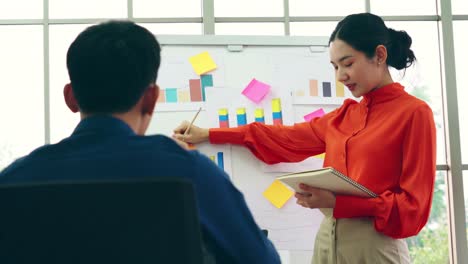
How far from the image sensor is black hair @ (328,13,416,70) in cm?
232

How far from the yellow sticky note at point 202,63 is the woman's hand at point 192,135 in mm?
248

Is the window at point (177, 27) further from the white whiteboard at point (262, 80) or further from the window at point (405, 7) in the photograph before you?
the window at point (405, 7)

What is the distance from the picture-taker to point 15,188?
903 millimetres

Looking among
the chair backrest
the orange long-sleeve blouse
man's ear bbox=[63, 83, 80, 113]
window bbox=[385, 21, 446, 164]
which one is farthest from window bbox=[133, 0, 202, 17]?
the chair backrest

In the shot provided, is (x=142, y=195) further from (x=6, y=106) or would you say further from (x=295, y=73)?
(x=6, y=106)

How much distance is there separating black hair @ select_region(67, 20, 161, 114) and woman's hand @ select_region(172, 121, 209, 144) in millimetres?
1477

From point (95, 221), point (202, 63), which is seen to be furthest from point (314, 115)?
point (95, 221)

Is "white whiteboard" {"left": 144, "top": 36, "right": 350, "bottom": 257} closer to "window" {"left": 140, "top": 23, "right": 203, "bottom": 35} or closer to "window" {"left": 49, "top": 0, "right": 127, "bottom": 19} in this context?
"window" {"left": 140, "top": 23, "right": 203, "bottom": 35}

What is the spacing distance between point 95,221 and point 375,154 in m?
1.50

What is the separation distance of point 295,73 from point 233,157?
437 millimetres

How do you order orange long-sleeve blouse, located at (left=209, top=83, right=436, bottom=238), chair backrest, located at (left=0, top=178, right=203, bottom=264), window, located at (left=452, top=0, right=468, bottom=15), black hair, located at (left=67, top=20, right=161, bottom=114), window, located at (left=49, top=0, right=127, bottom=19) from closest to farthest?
chair backrest, located at (left=0, top=178, right=203, bottom=264) → black hair, located at (left=67, top=20, right=161, bottom=114) → orange long-sleeve blouse, located at (left=209, top=83, right=436, bottom=238) → window, located at (left=49, top=0, right=127, bottom=19) → window, located at (left=452, top=0, right=468, bottom=15)

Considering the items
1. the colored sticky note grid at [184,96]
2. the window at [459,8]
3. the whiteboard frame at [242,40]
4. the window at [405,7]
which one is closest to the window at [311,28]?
the window at [405,7]

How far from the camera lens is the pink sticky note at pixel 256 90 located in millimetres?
2734

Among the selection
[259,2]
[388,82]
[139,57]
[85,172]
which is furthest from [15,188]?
[259,2]
